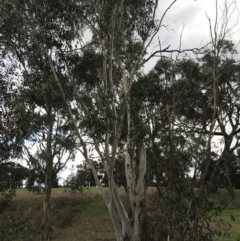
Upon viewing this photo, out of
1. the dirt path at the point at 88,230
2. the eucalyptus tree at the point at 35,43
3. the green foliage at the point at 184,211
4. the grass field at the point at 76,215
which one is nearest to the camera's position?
the green foliage at the point at 184,211

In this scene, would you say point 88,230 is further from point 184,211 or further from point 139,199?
point 184,211

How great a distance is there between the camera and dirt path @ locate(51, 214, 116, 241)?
15.1m

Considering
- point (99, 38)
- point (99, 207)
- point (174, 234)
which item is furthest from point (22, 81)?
point (99, 207)

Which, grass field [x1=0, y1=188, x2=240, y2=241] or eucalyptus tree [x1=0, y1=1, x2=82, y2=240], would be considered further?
grass field [x1=0, y1=188, x2=240, y2=241]

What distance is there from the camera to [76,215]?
1972 centimetres

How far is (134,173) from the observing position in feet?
33.1

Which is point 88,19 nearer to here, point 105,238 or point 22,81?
point 22,81

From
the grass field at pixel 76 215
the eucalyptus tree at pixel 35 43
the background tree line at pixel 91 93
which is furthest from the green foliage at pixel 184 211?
the grass field at pixel 76 215

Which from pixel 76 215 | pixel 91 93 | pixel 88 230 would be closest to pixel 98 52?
pixel 91 93

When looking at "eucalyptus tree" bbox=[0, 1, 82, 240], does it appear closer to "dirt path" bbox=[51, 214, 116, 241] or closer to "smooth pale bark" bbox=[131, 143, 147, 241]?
"smooth pale bark" bbox=[131, 143, 147, 241]

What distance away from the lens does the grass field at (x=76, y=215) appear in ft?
50.5

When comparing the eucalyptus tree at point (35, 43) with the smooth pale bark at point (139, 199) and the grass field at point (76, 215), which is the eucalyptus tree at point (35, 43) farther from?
the grass field at point (76, 215)

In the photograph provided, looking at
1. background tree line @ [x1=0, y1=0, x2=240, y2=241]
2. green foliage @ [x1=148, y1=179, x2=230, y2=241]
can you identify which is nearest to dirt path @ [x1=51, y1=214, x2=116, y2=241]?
background tree line @ [x1=0, y1=0, x2=240, y2=241]

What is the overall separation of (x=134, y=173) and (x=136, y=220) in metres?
1.20
